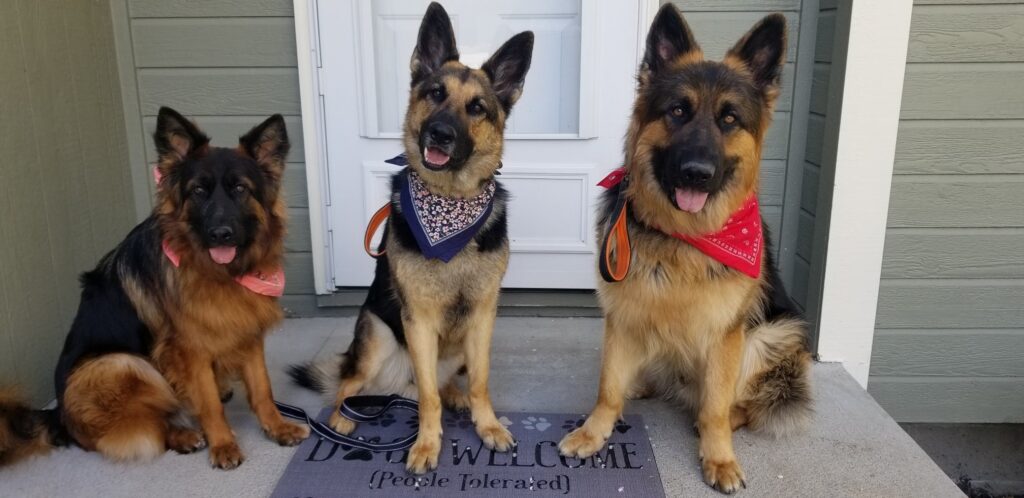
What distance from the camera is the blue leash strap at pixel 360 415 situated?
8.54 feet

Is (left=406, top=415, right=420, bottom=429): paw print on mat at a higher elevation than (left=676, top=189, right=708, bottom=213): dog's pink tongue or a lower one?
lower

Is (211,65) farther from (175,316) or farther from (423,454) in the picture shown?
(423,454)

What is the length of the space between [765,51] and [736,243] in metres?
0.67

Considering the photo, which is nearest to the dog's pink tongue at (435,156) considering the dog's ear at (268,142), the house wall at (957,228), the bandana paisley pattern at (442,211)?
the bandana paisley pattern at (442,211)

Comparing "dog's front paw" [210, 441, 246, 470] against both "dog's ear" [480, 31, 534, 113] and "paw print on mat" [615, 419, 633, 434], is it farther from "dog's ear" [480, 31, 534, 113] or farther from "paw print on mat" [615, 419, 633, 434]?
"dog's ear" [480, 31, 534, 113]

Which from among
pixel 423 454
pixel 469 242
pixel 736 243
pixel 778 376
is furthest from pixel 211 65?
pixel 778 376

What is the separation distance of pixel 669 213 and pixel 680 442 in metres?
1.02

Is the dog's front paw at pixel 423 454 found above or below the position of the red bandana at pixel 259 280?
below

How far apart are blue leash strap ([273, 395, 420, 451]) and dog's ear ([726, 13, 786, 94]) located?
6.00 feet

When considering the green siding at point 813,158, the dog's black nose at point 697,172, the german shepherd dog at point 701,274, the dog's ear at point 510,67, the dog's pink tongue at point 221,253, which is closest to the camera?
the dog's black nose at point 697,172

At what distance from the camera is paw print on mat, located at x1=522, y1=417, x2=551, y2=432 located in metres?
2.82

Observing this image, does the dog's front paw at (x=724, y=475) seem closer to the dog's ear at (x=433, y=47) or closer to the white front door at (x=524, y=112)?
the white front door at (x=524, y=112)

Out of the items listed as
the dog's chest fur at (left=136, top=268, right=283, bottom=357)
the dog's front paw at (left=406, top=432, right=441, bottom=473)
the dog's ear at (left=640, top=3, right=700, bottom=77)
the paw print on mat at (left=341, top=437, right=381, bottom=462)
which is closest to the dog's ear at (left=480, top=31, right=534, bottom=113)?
the dog's ear at (left=640, top=3, right=700, bottom=77)

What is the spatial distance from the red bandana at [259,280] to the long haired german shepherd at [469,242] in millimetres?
435
